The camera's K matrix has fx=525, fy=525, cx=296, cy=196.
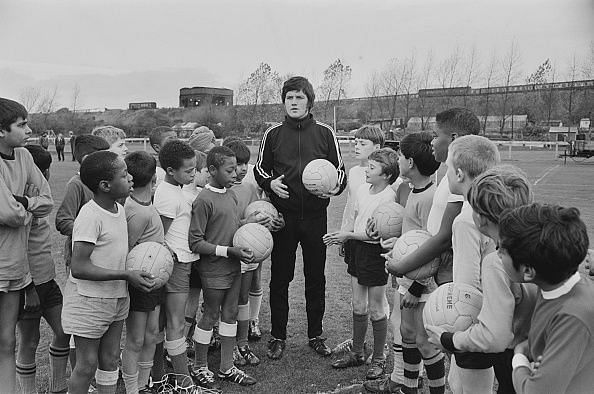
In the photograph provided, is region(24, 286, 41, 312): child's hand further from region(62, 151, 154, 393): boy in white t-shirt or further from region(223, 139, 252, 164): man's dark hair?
region(223, 139, 252, 164): man's dark hair

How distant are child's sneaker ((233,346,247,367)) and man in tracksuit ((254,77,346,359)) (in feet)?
1.10

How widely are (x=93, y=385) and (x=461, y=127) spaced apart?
3681mm

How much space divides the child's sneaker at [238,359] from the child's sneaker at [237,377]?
0.33m

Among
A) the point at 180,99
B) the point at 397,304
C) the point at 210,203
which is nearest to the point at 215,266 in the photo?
the point at 210,203

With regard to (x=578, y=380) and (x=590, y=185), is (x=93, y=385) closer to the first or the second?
(x=578, y=380)

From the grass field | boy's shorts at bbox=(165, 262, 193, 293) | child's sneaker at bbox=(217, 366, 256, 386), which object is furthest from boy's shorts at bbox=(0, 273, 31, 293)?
child's sneaker at bbox=(217, 366, 256, 386)

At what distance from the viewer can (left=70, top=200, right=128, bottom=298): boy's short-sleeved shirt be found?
3.49 m

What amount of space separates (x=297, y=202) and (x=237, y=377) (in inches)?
70.2

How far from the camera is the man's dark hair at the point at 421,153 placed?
4180 mm

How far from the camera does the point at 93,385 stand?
14.6ft

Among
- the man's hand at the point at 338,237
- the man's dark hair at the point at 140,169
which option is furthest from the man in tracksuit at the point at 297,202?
the man's dark hair at the point at 140,169

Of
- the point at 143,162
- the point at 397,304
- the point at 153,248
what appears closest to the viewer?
the point at 153,248

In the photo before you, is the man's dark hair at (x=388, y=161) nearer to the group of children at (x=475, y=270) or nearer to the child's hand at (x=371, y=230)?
the group of children at (x=475, y=270)

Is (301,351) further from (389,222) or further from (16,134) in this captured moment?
(16,134)
